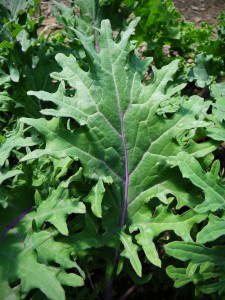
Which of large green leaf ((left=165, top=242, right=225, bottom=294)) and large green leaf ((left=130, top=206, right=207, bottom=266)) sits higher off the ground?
large green leaf ((left=130, top=206, right=207, bottom=266))

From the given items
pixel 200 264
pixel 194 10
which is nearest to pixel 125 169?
pixel 200 264

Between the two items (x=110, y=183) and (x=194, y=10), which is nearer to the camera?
(x=110, y=183)

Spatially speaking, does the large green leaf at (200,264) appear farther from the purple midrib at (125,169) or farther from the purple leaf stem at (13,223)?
the purple leaf stem at (13,223)

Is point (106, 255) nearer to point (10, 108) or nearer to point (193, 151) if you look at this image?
point (193, 151)

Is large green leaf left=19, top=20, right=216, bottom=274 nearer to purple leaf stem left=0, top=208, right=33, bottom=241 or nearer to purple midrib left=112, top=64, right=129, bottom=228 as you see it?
purple midrib left=112, top=64, right=129, bottom=228

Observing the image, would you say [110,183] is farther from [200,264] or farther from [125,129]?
[200,264]

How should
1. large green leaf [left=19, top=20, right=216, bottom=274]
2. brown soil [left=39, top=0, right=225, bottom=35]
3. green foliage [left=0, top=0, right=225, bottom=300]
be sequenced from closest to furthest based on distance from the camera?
1. green foliage [left=0, top=0, right=225, bottom=300]
2. large green leaf [left=19, top=20, right=216, bottom=274]
3. brown soil [left=39, top=0, right=225, bottom=35]

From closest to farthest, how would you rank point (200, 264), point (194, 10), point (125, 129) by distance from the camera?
point (200, 264) < point (125, 129) < point (194, 10)

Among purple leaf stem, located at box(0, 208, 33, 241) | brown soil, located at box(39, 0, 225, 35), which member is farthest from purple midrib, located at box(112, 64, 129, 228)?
brown soil, located at box(39, 0, 225, 35)

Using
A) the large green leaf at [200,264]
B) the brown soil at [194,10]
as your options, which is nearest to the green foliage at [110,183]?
the large green leaf at [200,264]
